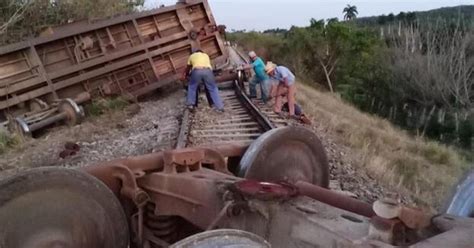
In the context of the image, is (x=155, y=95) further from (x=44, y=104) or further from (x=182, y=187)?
(x=182, y=187)

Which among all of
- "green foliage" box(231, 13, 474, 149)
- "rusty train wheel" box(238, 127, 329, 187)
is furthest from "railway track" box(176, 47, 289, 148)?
"green foliage" box(231, 13, 474, 149)

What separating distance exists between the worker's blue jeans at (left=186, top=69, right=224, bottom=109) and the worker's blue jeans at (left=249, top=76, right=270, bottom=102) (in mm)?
2075

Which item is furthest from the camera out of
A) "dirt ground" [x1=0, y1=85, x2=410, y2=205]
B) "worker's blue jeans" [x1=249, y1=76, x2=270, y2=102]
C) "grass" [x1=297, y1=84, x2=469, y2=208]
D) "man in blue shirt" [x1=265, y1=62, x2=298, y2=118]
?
"worker's blue jeans" [x1=249, y1=76, x2=270, y2=102]

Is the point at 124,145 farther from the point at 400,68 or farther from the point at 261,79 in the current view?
the point at 400,68

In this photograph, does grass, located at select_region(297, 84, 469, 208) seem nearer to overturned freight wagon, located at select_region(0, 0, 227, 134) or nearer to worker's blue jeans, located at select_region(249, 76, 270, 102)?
worker's blue jeans, located at select_region(249, 76, 270, 102)

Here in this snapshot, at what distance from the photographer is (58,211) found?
9.60 ft

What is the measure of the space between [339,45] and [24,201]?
43.8 meters

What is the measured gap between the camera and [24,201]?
2840 millimetres

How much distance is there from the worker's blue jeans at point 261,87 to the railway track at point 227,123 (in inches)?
19.8

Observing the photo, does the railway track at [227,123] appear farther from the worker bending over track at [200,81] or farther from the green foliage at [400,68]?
the green foliage at [400,68]

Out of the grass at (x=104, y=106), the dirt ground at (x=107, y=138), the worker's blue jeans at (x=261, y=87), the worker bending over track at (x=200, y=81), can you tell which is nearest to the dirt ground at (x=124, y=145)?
the dirt ground at (x=107, y=138)

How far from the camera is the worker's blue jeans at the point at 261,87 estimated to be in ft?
46.1

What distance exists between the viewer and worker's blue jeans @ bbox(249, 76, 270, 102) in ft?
46.1

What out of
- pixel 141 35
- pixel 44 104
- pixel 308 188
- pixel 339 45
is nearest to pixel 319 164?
pixel 308 188
